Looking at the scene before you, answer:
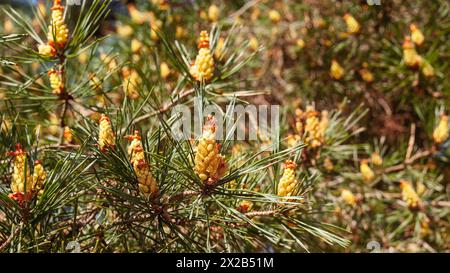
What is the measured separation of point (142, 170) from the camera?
0.55 meters

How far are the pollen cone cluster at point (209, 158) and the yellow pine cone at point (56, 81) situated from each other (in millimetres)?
315

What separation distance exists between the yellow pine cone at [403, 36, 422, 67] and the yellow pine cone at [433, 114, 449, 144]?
0.15m

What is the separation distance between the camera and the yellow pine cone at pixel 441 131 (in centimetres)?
109

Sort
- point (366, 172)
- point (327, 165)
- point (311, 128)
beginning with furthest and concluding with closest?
point (366, 172), point (327, 165), point (311, 128)

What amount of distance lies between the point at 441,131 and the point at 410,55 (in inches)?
8.0

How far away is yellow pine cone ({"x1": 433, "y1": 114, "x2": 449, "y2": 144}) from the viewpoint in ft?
3.59

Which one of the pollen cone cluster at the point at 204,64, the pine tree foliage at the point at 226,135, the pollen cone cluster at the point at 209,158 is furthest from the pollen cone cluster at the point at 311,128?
the pollen cone cluster at the point at 209,158

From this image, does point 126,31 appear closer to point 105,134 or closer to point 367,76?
point 367,76

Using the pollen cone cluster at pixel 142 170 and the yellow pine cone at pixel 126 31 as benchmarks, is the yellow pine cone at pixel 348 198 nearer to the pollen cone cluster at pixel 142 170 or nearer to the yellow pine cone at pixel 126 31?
the pollen cone cluster at pixel 142 170

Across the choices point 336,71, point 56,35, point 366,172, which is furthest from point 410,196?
point 56,35
